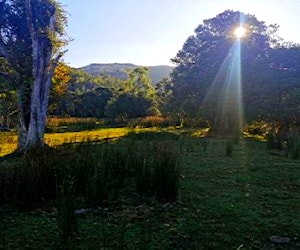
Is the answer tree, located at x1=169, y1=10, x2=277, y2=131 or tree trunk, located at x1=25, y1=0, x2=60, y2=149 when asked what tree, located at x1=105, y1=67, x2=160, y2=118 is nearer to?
tree, located at x1=169, y1=10, x2=277, y2=131

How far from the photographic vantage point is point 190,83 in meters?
17.0

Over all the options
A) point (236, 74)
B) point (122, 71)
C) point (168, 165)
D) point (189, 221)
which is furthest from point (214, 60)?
point (122, 71)

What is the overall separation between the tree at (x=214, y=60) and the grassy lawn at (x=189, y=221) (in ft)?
33.5

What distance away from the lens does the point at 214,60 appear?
1628 cm

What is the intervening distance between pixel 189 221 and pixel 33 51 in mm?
7180

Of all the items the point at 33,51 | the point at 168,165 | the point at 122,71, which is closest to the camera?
the point at 168,165

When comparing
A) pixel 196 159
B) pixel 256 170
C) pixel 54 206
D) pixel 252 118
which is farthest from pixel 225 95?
pixel 54 206

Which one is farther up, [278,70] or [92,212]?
[278,70]

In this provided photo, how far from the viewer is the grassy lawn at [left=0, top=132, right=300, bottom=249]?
320 centimetres

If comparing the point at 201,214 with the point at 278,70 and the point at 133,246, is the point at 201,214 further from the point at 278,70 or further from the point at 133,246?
the point at 278,70

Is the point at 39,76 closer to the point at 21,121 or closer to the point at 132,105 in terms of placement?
the point at 21,121

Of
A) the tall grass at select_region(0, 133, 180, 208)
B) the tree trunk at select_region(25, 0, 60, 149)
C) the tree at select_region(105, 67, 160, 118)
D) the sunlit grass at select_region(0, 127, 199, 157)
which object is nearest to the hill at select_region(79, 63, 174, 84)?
the tree at select_region(105, 67, 160, 118)

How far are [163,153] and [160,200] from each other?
0.61 m

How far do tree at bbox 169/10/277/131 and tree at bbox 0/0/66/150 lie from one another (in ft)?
24.3
